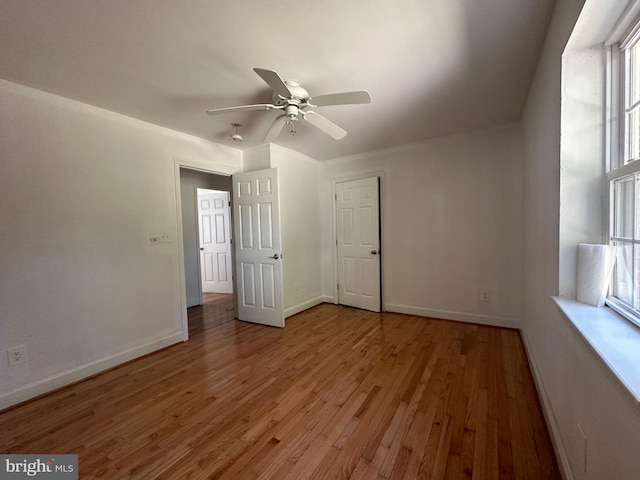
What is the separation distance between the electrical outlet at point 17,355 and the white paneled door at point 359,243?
349cm

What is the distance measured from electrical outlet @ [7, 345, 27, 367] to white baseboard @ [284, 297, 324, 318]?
8.12 ft

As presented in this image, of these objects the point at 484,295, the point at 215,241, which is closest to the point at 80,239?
the point at 215,241

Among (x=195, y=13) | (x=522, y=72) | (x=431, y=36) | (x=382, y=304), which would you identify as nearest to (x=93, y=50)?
(x=195, y=13)

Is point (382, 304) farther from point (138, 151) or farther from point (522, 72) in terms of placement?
point (138, 151)

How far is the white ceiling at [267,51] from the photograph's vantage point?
1354mm

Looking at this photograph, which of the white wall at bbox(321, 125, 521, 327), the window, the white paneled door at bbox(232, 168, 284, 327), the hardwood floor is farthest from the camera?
the white paneled door at bbox(232, 168, 284, 327)

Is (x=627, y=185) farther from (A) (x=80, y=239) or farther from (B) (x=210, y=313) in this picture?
(B) (x=210, y=313)

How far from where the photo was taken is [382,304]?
385 centimetres

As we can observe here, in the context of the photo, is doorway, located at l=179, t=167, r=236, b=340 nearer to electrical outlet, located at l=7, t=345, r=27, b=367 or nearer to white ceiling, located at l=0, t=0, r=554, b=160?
electrical outlet, located at l=7, t=345, r=27, b=367

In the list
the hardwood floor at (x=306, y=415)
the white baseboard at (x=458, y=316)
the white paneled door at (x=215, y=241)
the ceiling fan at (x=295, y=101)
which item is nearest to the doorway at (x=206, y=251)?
the white paneled door at (x=215, y=241)

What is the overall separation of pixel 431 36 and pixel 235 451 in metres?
2.73

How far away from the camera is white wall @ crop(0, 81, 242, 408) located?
75.6 inches

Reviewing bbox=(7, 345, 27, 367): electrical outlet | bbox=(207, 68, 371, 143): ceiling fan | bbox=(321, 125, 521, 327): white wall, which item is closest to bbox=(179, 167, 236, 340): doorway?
bbox=(7, 345, 27, 367): electrical outlet

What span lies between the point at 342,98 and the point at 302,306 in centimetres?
304
